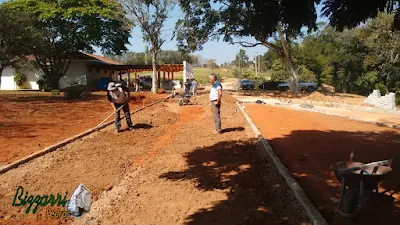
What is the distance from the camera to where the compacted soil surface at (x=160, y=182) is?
12.2ft

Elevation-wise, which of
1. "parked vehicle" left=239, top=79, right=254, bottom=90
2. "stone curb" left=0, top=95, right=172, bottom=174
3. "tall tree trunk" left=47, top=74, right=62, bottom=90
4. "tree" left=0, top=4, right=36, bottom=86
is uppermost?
"tree" left=0, top=4, right=36, bottom=86

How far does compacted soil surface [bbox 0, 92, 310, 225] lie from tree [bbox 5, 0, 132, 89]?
66.2 feet

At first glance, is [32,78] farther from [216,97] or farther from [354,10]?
[354,10]

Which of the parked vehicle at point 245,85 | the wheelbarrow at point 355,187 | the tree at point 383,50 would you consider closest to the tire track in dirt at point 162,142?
the wheelbarrow at point 355,187

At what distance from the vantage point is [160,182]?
4.93m

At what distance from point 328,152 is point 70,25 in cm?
2543

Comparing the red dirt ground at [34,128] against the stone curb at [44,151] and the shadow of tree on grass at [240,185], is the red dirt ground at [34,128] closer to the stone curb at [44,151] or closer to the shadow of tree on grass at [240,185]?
the stone curb at [44,151]

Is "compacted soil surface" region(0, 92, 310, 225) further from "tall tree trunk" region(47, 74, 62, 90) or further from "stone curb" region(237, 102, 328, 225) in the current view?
"tall tree trunk" region(47, 74, 62, 90)

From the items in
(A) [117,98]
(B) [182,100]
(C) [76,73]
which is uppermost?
(C) [76,73]

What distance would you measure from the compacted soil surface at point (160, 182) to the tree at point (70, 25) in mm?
20179

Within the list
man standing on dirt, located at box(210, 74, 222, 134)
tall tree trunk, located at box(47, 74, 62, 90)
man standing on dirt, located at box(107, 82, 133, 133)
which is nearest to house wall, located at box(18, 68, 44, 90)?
tall tree trunk, located at box(47, 74, 62, 90)

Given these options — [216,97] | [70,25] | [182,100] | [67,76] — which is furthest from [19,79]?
[216,97]

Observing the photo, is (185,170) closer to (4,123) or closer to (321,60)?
(4,123)

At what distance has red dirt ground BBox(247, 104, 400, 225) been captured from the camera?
3.72 meters
